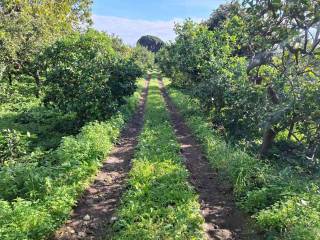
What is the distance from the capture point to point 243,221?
669 cm

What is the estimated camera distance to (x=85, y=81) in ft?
45.7

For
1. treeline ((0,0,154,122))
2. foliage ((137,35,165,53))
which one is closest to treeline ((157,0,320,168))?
treeline ((0,0,154,122))

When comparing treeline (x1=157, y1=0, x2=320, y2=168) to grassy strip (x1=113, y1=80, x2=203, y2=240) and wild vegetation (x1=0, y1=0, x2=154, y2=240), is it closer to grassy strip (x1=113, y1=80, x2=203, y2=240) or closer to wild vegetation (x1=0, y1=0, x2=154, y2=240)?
grassy strip (x1=113, y1=80, x2=203, y2=240)

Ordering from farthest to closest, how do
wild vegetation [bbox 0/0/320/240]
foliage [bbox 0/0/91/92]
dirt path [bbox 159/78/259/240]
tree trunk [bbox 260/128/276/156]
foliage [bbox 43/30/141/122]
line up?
foliage [bbox 0/0/91/92] → foliage [bbox 43/30/141/122] → tree trunk [bbox 260/128/276/156] → dirt path [bbox 159/78/259/240] → wild vegetation [bbox 0/0/320/240]

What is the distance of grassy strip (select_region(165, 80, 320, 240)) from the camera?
559cm

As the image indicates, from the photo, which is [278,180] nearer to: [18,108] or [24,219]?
[24,219]

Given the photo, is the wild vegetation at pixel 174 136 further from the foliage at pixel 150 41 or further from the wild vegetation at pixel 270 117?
the foliage at pixel 150 41

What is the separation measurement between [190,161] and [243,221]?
386cm

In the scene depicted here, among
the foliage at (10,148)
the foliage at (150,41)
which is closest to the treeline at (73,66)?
the foliage at (10,148)

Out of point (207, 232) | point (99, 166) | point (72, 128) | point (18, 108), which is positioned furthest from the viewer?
point (18, 108)

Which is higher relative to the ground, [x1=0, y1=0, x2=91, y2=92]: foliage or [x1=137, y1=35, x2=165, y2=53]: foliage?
[x1=137, y1=35, x2=165, y2=53]: foliage

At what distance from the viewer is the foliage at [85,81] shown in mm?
13852

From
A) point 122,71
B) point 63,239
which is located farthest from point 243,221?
point 122,71

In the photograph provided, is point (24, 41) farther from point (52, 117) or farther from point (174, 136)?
point (174, 136)
